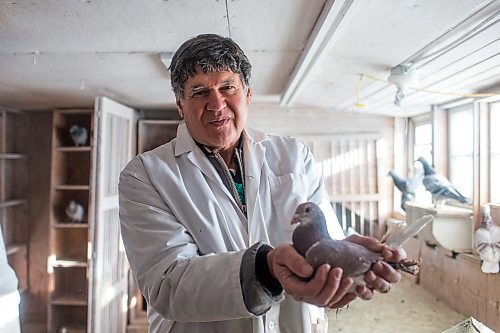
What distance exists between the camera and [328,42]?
1.36 m

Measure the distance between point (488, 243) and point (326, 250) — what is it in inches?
53.3

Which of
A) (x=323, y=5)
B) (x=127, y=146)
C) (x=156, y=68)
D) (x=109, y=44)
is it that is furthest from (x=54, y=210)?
(x=323, y=5)

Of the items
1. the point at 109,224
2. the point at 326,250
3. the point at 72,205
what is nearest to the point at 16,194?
the point at 72,205

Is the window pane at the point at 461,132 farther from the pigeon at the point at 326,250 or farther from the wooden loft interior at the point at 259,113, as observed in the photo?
the pigeon at the point at 326,250

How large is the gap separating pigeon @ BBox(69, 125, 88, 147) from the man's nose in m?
2.69

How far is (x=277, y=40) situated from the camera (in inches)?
60.4

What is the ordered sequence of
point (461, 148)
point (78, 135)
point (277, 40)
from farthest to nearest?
point (78, 135)
point (461, 148)
point (277, 40)

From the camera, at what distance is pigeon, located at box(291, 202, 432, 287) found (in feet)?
2.12

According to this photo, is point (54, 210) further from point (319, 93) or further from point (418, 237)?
point (418, 237)

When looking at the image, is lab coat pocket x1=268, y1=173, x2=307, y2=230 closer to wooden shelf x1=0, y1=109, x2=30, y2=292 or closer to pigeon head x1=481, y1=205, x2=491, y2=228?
pigeon head x1=481, y1=205, x2=491, y2=228

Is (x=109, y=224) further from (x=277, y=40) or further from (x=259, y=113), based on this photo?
(x=277, y=40)

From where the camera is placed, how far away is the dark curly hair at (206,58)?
823 millimetres

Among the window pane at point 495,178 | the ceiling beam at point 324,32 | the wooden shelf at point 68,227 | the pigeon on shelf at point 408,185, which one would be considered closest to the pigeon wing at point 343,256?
the ceiling beam at point 324,32

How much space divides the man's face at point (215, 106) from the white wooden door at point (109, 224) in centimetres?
184
